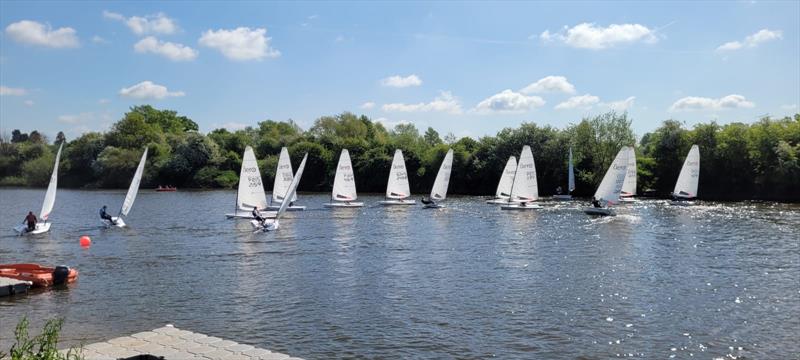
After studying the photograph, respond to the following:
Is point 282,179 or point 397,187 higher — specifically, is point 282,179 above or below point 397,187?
above

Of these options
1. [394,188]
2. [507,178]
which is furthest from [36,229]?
[507,178]

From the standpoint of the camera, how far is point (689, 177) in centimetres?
6244

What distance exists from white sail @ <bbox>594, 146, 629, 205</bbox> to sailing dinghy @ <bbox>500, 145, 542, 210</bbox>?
616 centimetres

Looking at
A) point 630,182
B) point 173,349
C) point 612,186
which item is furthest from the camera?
point 630,182

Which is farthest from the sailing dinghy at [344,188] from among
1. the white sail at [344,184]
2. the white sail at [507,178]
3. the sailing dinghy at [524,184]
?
the white sail at [507,178]

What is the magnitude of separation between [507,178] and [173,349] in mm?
50436

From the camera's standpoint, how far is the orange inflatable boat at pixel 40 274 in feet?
70.0

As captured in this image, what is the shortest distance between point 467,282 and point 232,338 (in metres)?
10.1

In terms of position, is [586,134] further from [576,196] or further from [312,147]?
[312,147]

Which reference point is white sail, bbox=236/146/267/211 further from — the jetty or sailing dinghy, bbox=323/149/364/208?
the jetty

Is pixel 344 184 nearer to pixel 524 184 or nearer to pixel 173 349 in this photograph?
pixel 524 184

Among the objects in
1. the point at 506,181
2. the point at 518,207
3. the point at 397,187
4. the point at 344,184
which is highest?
the point at 506,181

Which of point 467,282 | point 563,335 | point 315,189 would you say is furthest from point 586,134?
point 563,335

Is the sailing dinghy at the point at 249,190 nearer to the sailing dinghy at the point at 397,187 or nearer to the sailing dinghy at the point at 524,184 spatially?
the sailing dinghy at the point at 397,187
